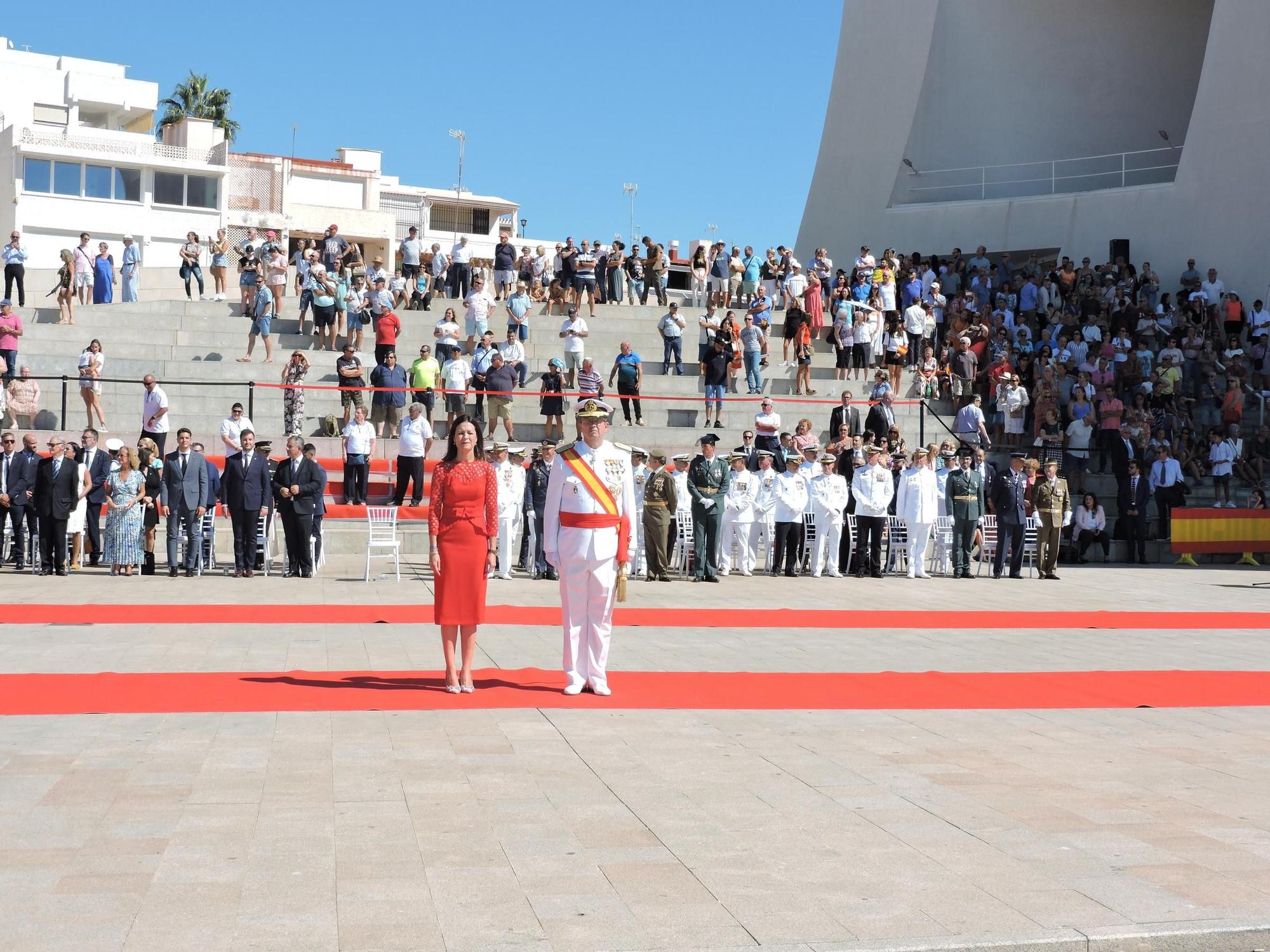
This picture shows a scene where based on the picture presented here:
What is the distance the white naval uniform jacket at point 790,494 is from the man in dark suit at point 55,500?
947 centimetres

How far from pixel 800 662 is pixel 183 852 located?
6712mm

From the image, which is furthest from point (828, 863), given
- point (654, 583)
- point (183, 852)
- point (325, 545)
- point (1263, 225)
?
point (1263, 225)

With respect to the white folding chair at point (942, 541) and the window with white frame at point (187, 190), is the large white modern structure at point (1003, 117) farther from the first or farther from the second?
the window with white frame at point (187, 190)

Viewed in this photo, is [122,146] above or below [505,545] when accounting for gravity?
above

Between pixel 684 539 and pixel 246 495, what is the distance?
20.2 feet

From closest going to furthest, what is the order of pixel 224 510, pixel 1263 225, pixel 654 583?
pixel 654 583 → pixel 224 510 → pixel 1263 225

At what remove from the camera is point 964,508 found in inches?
795

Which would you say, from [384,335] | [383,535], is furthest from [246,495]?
[384,335]

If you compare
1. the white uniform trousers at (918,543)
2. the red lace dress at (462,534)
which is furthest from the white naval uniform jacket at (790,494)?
the red lace dress at (462,534)

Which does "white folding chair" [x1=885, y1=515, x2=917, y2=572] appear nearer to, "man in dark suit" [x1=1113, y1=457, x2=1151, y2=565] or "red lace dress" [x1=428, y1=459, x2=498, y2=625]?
"man in dark suit" [x1=1113, y1=457, x2=1151, y2=565]

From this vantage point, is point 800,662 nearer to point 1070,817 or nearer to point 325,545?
point 1070,817

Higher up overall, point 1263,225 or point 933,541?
point 1263,225

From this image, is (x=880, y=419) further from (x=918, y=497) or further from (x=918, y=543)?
(x=918, y=543)

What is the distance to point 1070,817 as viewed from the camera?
248 inches
